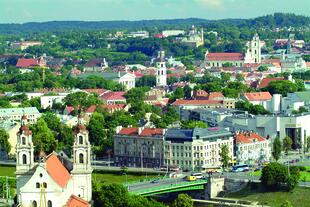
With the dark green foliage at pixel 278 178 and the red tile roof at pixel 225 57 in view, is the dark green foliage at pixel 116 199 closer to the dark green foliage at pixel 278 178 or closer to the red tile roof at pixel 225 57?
the dark green foliage at pixel 278 178

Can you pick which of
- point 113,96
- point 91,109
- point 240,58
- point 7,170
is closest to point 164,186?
point 7,170

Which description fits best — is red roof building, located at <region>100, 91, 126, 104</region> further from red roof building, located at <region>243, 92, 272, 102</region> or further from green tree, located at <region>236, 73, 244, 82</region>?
green tree, located at <region>236, 73, 244, 82</region>

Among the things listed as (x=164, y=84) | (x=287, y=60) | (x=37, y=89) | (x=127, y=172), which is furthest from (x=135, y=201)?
(x=287, y=60)

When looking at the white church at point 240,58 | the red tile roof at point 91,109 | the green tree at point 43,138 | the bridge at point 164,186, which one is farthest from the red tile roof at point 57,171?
the white church at point 240,58

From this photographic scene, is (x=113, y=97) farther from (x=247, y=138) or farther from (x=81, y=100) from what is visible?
(x=247, y=138)

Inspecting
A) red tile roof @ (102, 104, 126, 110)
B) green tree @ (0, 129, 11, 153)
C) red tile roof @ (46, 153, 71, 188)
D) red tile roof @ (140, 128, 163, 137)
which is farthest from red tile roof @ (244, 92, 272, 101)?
red tile roof @ (46, 153, 71, 188)
